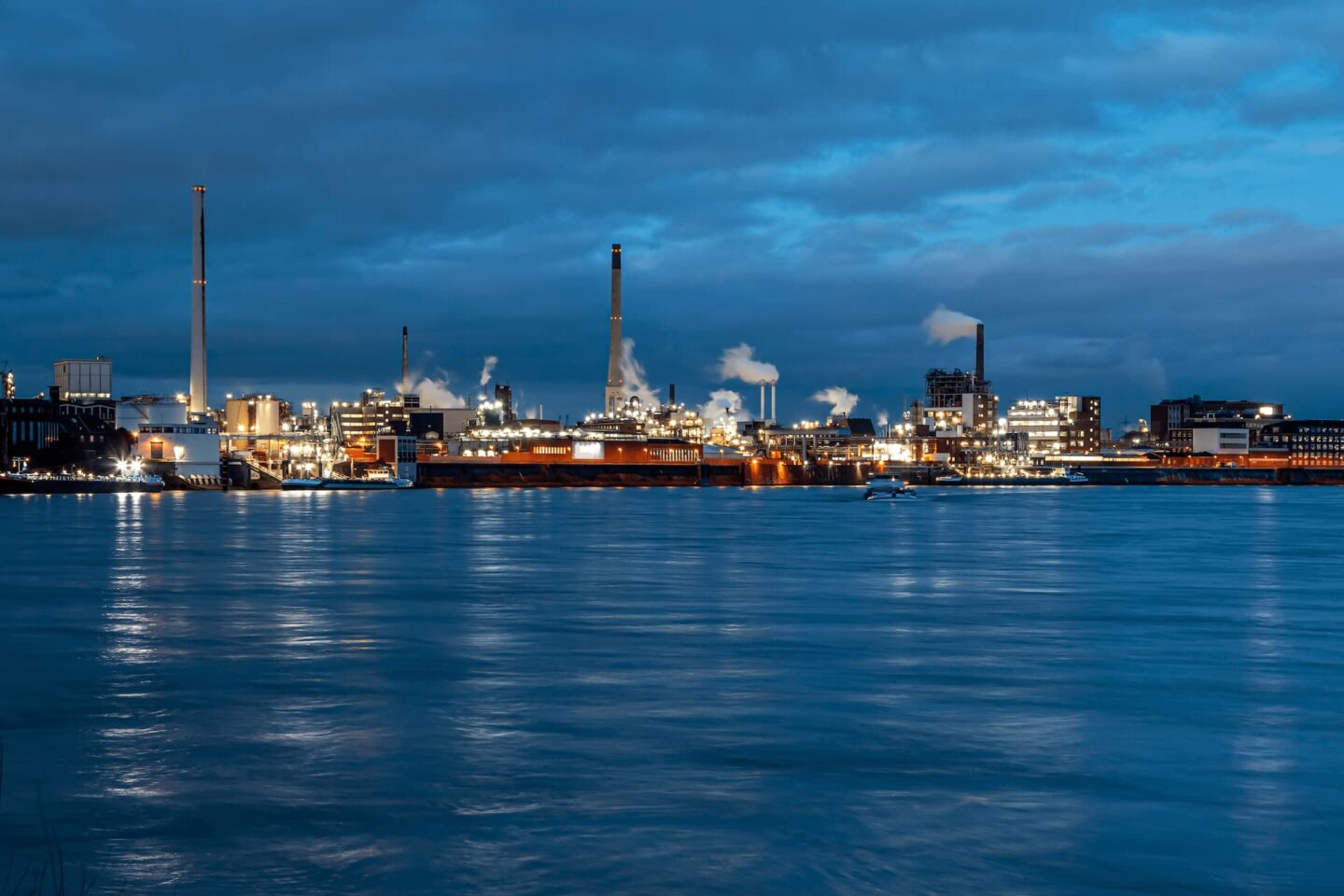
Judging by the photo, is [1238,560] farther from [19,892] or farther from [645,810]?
[19,892]

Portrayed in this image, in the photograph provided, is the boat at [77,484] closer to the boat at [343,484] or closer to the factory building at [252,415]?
the boat at [343,484]

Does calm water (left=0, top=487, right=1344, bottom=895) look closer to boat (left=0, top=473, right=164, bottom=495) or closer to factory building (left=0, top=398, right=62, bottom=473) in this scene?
boat (left=0, top=473, right=164, bottom=495)

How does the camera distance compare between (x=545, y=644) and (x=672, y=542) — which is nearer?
(x=545, y=644)

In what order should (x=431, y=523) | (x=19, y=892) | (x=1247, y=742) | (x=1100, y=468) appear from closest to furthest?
(x=19, y=892) < (x=1247, y=742) < (x=431, y=523) < (x=1100, y=468)

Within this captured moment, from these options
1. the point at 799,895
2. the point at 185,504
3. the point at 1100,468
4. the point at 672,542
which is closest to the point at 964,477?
the point at 1100,468

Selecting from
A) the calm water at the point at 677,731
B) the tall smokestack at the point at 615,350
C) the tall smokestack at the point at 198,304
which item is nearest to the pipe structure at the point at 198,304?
the tall smokestack at the point at 198,304

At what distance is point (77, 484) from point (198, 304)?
20906 mm

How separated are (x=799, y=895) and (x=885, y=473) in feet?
573

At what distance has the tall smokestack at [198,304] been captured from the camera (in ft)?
438

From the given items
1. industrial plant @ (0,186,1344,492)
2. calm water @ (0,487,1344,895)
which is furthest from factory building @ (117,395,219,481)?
calm water @ (0,487,1344,895)

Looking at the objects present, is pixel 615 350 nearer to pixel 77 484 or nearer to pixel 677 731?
pixel 77 484

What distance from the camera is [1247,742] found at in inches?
600

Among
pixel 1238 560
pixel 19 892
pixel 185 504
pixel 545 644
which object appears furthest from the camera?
pixel 185 504

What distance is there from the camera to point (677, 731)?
51.1 ft
